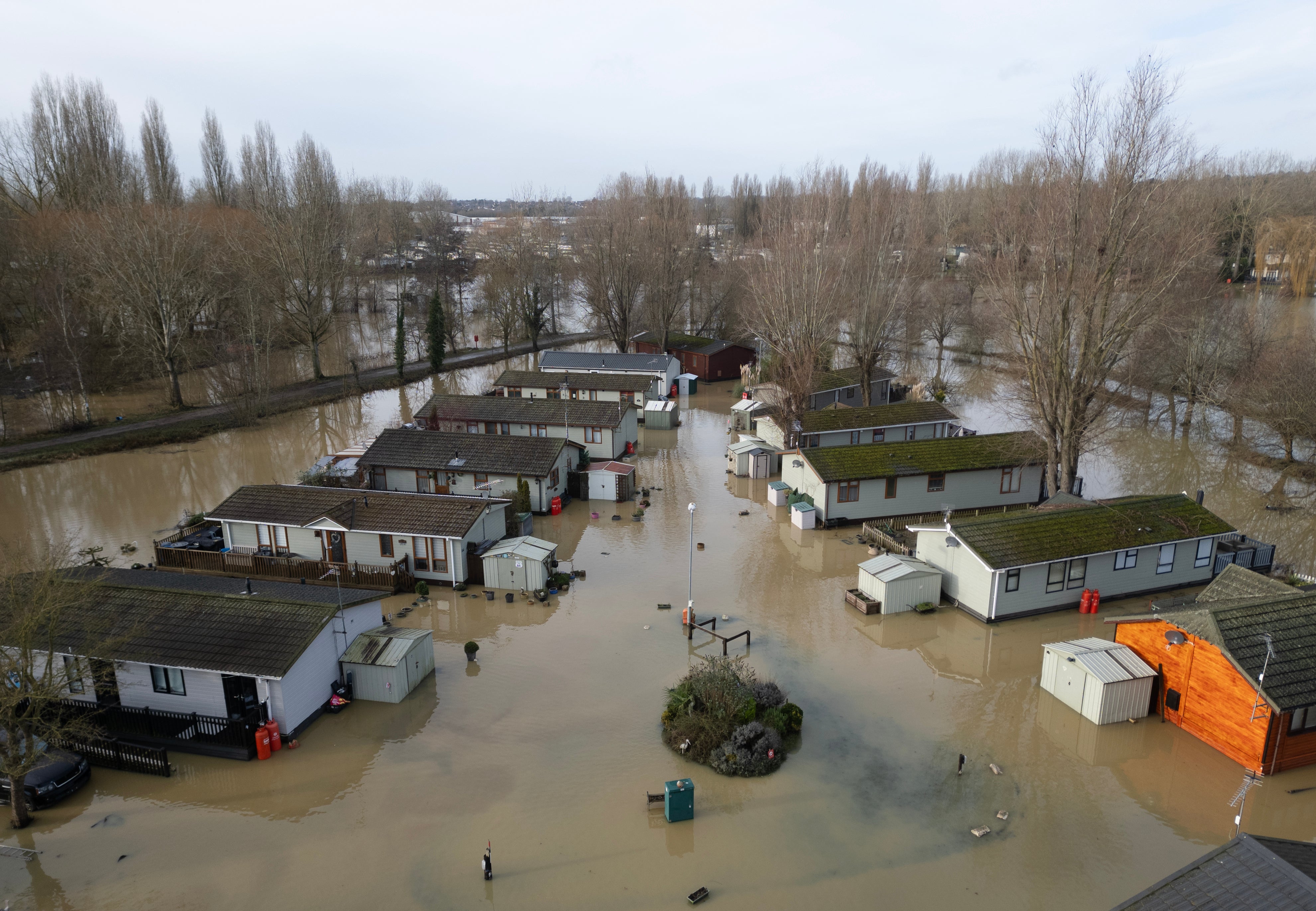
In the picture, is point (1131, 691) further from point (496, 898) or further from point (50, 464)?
point (50, 464)

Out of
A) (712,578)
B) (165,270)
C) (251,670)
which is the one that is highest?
(165,270)

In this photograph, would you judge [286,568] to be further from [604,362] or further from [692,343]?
[692,343]

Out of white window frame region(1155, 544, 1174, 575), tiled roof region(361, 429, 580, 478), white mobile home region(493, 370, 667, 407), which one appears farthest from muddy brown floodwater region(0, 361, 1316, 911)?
white mobile home region(493, 370, 667, 407)

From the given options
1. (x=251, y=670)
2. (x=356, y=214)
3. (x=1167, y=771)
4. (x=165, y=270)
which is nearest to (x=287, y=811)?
(x=251, y=670)

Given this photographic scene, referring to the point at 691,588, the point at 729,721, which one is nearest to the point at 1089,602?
the point at 691,588

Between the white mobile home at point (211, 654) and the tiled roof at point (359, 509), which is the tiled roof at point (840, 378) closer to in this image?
the tiled roof at point (359, 509)

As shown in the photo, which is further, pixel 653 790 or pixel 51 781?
pixel 653 790

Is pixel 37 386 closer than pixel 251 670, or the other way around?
pixel 251 670
